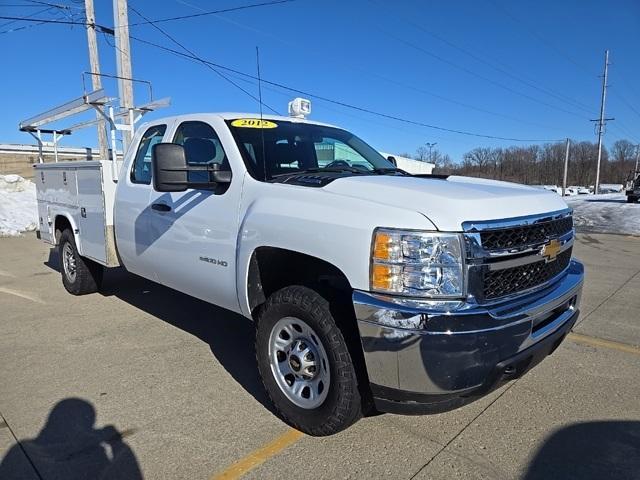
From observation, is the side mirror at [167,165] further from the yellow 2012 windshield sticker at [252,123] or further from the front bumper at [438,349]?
the front bumper at [438,349]

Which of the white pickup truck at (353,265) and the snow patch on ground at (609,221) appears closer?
the white pickup truck at (353,265)

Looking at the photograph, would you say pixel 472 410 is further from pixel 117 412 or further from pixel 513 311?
pixel 117 412

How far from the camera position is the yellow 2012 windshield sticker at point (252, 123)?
12.4ft

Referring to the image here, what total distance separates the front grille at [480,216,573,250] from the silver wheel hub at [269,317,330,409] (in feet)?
3.52

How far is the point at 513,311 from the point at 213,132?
8.37ft

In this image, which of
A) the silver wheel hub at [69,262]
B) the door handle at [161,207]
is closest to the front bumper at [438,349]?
the door handle at [161,207]

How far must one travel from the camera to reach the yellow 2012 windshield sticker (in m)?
3.77

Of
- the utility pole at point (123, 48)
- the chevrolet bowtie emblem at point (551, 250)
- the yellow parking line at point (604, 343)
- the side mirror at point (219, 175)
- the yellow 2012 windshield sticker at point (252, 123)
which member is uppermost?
the utility pole at point (123, 48)

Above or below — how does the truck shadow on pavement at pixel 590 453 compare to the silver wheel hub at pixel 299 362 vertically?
below

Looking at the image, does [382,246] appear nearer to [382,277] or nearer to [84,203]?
[382,277]

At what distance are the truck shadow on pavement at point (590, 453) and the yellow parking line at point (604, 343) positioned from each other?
4.93ft

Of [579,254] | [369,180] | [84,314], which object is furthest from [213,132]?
[579,254]

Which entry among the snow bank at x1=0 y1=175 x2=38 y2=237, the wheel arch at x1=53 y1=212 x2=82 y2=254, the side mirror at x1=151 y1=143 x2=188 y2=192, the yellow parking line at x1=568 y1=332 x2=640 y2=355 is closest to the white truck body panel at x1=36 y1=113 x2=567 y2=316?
the side mirror at x1=151 y1=143 x2=188 y2=192

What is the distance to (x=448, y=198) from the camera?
2492 millimetres
